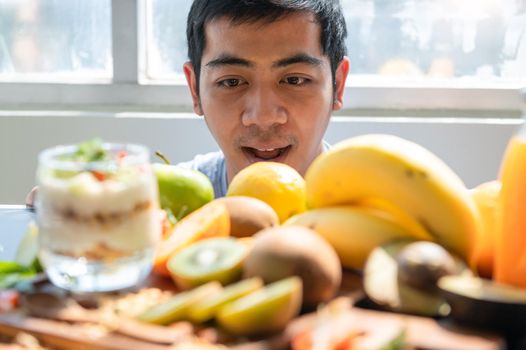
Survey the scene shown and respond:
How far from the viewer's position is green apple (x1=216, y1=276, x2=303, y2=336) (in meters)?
0.48

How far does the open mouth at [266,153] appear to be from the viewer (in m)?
1.40

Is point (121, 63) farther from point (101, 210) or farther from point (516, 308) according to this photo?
point (516, 308)

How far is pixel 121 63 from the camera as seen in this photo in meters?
2.21

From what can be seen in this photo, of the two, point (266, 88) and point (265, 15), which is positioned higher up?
point (265, 15)

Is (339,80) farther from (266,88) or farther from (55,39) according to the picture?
(55,39)

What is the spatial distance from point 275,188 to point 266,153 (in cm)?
62

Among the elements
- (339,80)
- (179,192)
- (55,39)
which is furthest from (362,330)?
(55,39)

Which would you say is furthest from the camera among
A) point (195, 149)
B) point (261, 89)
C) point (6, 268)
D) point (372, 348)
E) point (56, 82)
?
point (56, 82)

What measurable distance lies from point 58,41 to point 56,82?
0.48 ft

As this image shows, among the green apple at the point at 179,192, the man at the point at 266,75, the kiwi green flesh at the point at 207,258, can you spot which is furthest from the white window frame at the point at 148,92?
the kiwi green flesh at the point at 207,258

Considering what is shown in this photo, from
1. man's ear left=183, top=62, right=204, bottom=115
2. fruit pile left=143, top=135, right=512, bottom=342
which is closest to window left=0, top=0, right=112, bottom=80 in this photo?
man's ear left=183, top=62, right=204, bottom=115

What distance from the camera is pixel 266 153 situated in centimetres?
140

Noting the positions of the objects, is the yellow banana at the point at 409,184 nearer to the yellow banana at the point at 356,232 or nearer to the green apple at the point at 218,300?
the yellow banana at the point at 356,232

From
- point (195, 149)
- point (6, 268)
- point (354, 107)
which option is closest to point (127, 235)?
point (6, 268)
